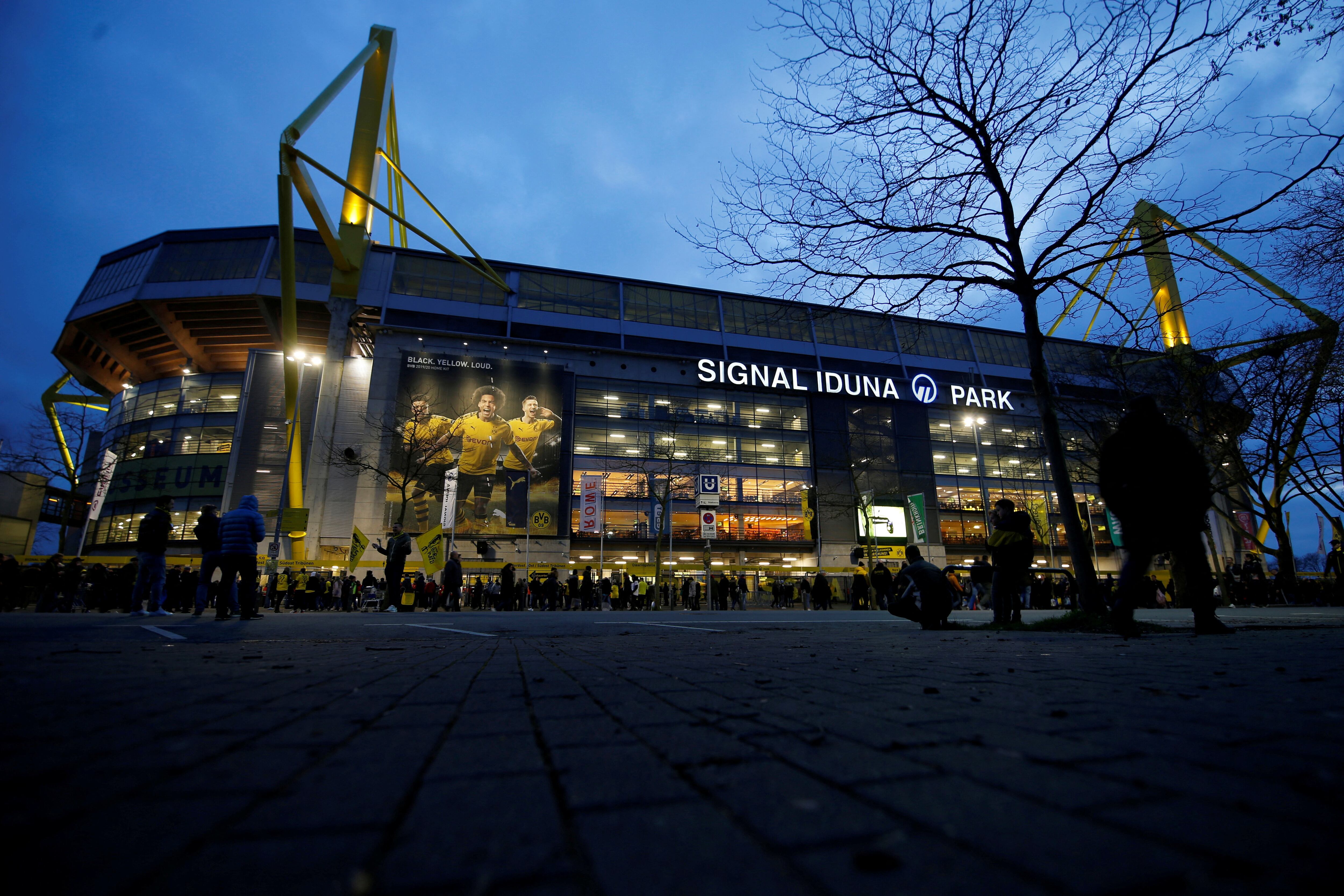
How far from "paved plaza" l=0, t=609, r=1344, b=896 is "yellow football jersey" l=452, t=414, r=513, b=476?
110 feet

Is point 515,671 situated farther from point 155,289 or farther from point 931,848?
point 155,289

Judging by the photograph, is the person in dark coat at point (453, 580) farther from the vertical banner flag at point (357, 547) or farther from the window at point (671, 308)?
the window at point (671, 308)

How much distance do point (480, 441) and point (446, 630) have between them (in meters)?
30.1

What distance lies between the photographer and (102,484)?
3728 cm

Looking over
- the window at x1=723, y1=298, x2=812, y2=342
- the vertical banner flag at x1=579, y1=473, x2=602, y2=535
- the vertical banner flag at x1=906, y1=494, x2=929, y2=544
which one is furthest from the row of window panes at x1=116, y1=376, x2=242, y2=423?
the vertical banner flag at x1=906, y1=494, x2=929, y2=544

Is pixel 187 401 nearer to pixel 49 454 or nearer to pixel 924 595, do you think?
pixel 49 454

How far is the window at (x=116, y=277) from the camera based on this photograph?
42.3 meters

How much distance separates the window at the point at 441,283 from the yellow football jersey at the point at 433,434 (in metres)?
10.2

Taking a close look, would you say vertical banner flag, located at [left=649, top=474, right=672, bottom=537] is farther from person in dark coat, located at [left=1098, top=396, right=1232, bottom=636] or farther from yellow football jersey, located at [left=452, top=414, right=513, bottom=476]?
person in dark coat, located at [left=1098, top=396, right=1232, bottom=636]

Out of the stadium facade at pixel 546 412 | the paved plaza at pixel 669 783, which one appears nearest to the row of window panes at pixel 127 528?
the stadium facade at pixel 546 412

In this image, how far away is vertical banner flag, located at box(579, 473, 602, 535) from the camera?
2600 centimetres

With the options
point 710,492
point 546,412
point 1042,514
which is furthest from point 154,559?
point 1042,514

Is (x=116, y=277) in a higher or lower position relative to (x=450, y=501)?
higher

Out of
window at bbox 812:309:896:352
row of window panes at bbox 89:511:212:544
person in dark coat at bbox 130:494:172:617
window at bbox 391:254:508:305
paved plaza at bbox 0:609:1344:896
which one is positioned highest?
window at bbox 391:254:508:305
